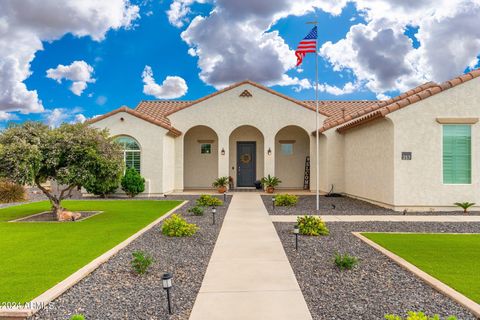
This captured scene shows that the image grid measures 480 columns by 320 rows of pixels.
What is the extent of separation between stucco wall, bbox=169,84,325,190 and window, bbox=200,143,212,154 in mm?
2411

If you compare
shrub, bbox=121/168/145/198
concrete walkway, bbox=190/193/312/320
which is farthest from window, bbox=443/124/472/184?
shrub, bbox=121/168/145/198

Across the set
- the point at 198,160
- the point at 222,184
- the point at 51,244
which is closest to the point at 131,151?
the point at 222,184

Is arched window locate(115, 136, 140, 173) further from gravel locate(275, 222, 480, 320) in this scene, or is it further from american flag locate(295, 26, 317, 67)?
gravel locate(275, 222, 480, 320)

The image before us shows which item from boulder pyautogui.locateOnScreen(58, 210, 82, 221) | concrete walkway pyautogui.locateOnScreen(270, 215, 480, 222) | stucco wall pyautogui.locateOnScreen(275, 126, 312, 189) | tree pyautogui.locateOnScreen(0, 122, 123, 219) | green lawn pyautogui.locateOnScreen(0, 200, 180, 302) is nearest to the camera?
green lawn pyautogui.locateOnScreen(0, 200, 180, 302)

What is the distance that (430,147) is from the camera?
1269 centimetres

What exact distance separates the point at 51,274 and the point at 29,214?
27.4ft

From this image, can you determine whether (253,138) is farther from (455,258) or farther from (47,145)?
(455,258)

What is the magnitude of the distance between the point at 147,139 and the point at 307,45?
9.29 meters

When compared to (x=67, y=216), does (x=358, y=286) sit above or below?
below

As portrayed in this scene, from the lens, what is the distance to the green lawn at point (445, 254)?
213 inches

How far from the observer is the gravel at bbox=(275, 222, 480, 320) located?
4434mm

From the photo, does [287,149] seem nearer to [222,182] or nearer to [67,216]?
[222,182]

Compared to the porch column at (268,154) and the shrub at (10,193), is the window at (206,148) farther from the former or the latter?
the shrub at (10,193)

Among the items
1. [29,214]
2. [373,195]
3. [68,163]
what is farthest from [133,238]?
[373,195]
